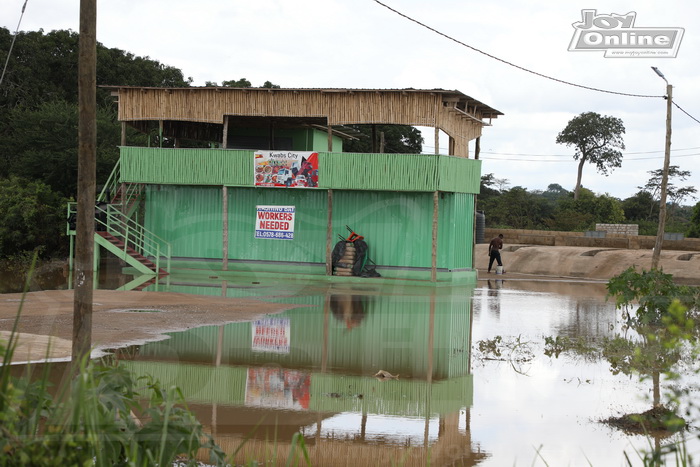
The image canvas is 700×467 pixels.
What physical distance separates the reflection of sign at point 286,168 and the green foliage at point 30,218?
31.2ft

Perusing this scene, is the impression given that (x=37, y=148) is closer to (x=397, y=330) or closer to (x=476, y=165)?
(x=476, y=165)

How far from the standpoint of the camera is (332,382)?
1291cm

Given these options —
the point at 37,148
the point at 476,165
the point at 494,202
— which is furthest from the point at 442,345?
the point at 494,202

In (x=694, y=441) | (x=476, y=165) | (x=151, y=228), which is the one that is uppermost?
(x=476, y=165)

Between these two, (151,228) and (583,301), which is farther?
(151,228)

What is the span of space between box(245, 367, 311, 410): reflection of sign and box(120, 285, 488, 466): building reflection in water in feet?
0.05

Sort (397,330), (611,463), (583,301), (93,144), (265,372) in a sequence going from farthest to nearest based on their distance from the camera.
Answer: (583,301) < (397,330) < (265,372) < (93,144) < (611,463)

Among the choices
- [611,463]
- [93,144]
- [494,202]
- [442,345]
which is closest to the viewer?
[611,463]

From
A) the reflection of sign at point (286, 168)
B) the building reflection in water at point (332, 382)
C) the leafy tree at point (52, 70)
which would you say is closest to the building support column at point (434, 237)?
the reflection of sign at point (286, 168)

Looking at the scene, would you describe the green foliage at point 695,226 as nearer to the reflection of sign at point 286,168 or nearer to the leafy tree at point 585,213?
the leafy tree at point 585,213

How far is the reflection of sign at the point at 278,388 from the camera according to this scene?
11383 millimetres

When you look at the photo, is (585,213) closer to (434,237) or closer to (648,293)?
(434,237)

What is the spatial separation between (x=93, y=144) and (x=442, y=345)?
28.8 ft

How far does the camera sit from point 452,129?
98.2ft
